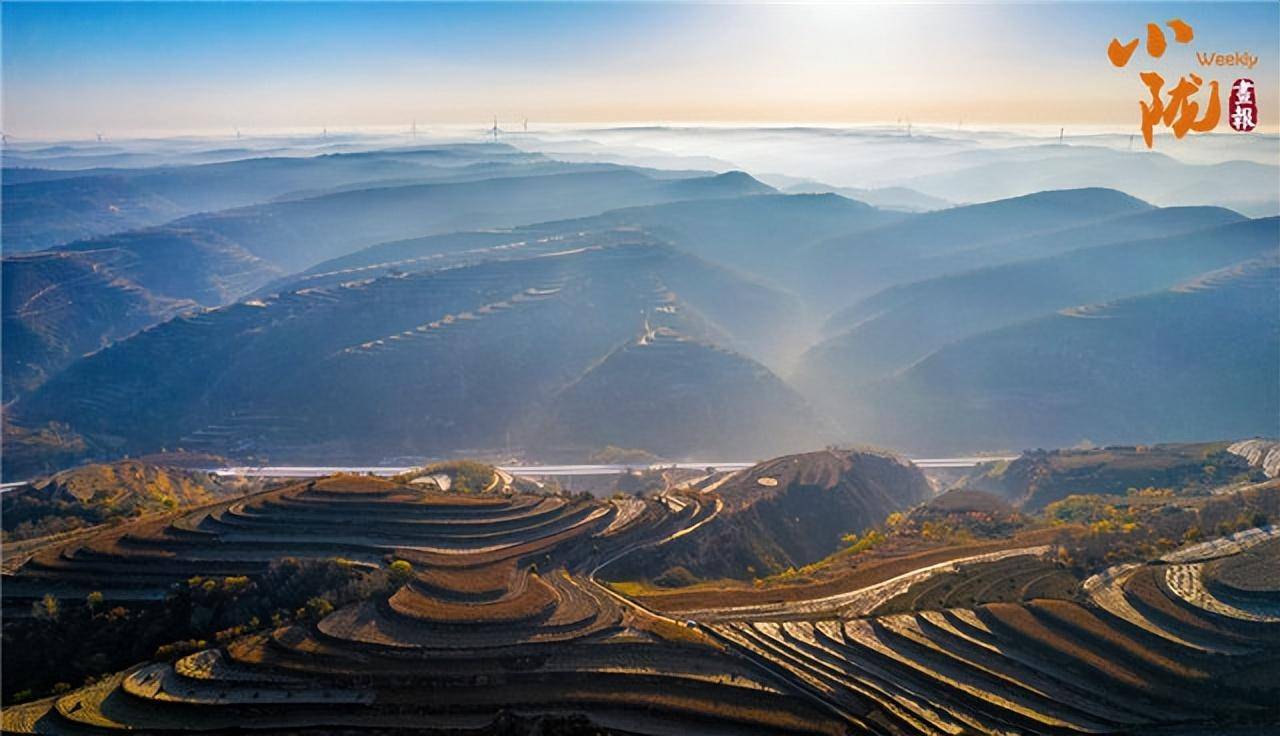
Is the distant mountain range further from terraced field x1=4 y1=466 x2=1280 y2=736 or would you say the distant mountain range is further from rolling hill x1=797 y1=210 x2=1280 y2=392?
terraced field x1=4 y1=466 x2=1280 y2=736

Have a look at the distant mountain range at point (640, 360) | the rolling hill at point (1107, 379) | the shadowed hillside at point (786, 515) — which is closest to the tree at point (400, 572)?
the shadowed hillside at point (786, 515)

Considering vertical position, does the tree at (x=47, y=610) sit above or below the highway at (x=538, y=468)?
above

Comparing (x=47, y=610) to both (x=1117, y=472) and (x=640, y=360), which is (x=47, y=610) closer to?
(x=640, y=360)

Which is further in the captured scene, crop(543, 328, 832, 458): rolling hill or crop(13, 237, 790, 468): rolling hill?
crop(13, 237, 790, 468): rolling hill

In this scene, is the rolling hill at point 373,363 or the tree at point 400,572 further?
the rolling hill at point 373,363

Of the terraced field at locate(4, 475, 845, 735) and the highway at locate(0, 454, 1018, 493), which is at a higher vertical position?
the terraced field at locate(4, 475, 845, 735)

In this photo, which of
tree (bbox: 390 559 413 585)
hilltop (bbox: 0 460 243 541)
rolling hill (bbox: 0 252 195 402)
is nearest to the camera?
tree (bbox: 390 559 413 585)

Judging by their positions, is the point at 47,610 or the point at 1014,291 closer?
the point at 47,610

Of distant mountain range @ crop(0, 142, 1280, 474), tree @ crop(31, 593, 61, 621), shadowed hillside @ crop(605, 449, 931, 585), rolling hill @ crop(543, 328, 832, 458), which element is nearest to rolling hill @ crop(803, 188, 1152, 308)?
distant mountain range @ crop(0, 142, 1280, 474)

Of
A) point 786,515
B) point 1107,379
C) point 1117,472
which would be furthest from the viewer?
point 1107,379

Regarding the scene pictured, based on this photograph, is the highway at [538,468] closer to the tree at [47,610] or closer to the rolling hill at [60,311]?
the tree at [47,610]

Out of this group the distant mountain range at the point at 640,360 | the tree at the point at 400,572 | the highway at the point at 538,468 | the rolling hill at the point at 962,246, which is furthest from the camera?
the rolling hill at the point at 962,246

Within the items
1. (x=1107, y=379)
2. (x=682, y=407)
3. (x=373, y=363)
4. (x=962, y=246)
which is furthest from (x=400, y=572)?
(x=962, y=246)
